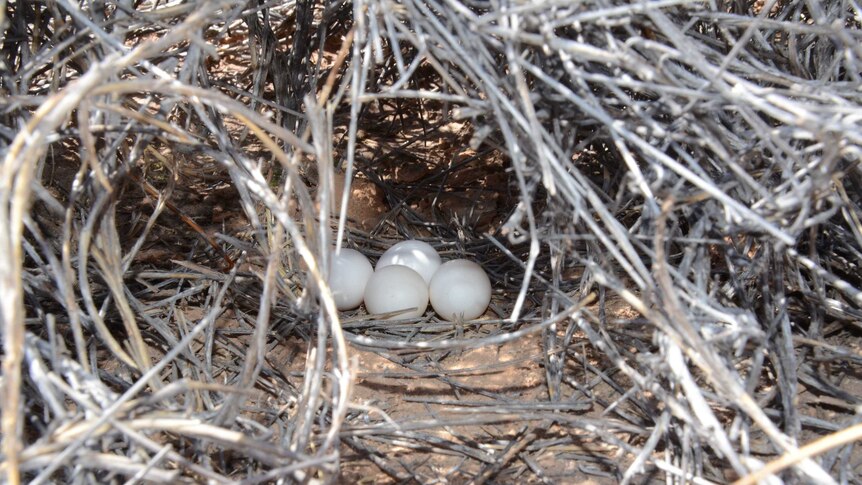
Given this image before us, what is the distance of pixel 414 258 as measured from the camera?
224cm

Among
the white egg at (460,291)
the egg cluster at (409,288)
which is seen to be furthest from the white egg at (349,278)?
the white egg at (460,291)

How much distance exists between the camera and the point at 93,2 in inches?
60.1

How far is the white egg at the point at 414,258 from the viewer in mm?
2234

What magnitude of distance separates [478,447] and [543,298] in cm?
57

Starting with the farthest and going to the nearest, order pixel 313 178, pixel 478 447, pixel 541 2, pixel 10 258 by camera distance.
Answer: pixel 313 178, pixel 478 447, pixel 541 2, pixel 10 258

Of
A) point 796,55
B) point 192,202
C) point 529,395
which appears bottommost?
point 529,395

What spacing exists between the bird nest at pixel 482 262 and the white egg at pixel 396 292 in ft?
0.16

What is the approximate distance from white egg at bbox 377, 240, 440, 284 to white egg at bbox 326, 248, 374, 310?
6 centimetres

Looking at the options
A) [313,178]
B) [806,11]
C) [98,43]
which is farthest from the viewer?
[313,178]

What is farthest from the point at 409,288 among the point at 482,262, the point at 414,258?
the point at 482,262

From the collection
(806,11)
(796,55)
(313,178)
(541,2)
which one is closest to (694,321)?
(541,2)

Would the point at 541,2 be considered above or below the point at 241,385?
above

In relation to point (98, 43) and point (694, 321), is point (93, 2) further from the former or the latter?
point (694, 321)

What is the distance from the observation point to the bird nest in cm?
112
